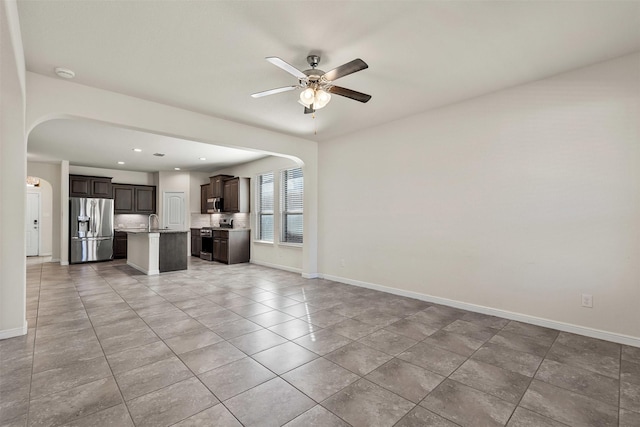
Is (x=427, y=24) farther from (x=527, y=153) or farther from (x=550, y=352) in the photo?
(x=550, y=352)

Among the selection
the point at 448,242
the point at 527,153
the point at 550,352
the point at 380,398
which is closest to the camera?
the point at 380,398

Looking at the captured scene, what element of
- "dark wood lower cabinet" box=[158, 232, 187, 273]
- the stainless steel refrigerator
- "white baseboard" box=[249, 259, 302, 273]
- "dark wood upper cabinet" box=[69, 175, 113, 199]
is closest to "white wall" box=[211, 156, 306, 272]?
"white baseboard" box=[249, 259, 302, 273]

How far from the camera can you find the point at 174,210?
31.1 ft

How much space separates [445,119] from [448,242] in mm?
1665

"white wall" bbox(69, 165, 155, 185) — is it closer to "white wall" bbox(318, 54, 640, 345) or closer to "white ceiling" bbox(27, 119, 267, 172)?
"white ceiling" bbox(27, 119, 267, 172)

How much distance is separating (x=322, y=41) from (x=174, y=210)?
8.50 metres

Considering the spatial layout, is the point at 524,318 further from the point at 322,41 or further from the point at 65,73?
the point at 65,73

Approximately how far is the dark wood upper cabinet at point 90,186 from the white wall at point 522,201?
305 inches

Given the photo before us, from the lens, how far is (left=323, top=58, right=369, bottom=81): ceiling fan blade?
2.30 meters

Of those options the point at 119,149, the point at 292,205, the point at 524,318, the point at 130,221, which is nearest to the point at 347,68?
the point at 524,318

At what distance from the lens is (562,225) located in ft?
10.2

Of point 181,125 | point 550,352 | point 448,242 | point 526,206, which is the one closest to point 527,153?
point 526,206

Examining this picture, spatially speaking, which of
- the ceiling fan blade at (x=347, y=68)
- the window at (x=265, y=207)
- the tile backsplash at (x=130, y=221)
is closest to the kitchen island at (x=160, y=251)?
the window at (x=265, y=207)

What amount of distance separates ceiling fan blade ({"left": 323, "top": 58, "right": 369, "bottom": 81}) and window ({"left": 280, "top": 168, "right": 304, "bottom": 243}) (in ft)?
12.9
